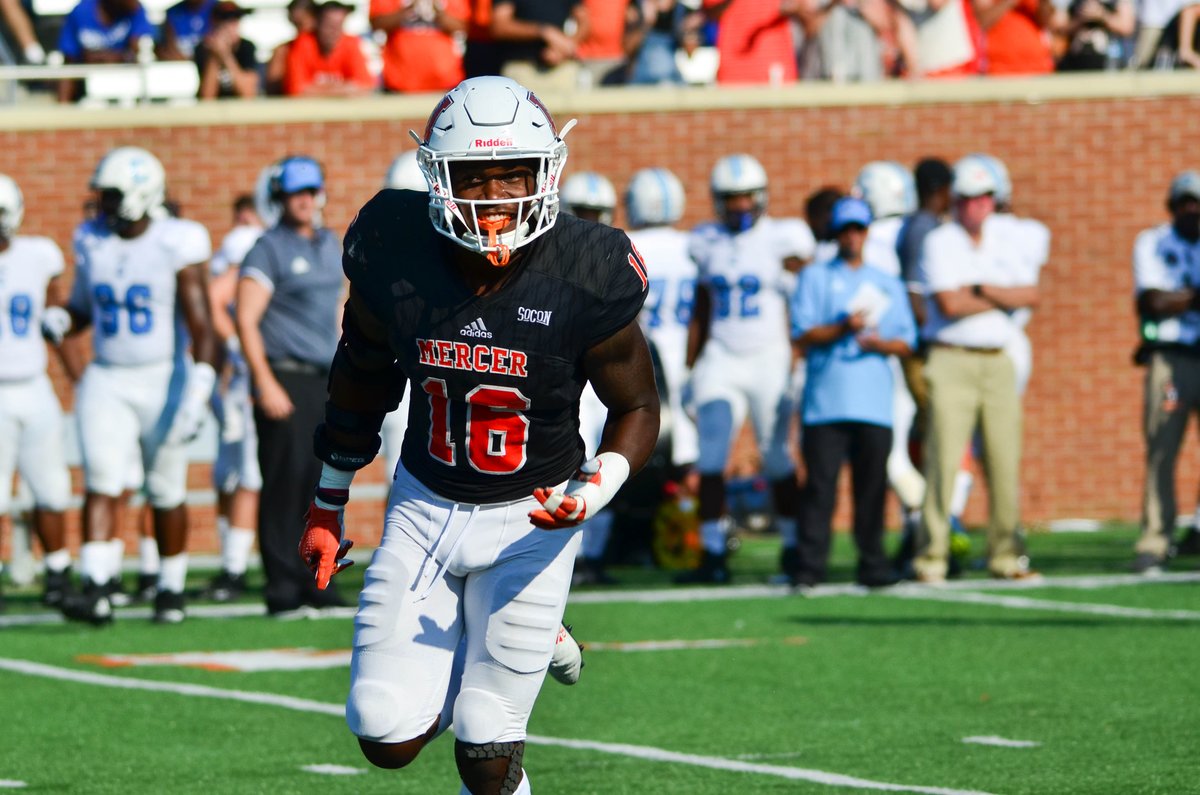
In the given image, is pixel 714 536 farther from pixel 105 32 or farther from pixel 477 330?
pixel 105 32

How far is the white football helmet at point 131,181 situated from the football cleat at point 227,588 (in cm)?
230

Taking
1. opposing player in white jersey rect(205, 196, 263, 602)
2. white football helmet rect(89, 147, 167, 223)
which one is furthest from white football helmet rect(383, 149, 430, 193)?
white football helmet rect(89, 147, 167, 223)

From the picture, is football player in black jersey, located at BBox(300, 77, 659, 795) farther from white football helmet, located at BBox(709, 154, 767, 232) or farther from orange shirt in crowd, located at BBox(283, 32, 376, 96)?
orange shirt in crowd, located at BBox(283, 32, 376, 96)

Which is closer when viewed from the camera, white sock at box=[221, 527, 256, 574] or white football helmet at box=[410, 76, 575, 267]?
white football helmet at box=[410, 76, 575, 267]

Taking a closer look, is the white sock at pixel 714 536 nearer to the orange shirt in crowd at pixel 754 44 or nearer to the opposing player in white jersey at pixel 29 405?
the opposing player in white jersey at pixel 29 405

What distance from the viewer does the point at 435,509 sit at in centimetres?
500

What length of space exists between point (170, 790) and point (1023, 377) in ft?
26.0

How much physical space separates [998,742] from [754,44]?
10500mm

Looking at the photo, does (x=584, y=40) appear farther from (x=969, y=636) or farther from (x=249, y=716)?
(x=249, y=716)

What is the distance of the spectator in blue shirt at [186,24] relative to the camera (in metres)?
16.1

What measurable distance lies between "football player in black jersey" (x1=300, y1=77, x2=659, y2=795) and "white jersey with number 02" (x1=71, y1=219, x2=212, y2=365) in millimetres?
5356

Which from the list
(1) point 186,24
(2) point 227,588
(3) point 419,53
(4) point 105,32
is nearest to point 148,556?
(2) point 227,588

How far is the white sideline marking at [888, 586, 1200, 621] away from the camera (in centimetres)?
983

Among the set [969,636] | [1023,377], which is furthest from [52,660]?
[1023,377]
